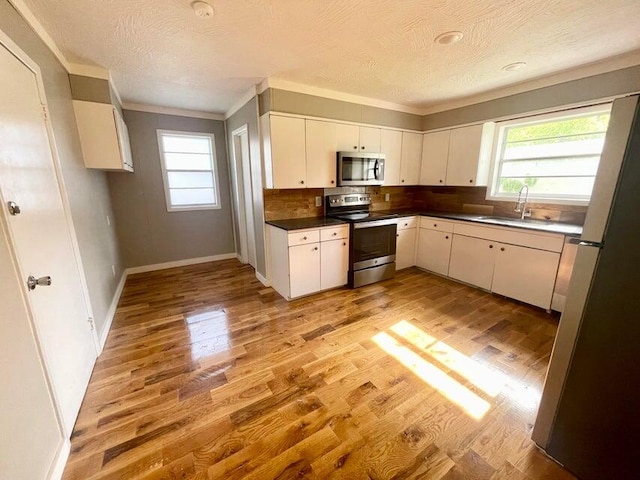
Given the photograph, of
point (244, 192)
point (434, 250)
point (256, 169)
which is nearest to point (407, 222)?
point (434, 250)

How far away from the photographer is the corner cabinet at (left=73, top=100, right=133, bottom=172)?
2.46m

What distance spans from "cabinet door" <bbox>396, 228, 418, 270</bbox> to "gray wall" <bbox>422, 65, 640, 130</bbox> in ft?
5.72

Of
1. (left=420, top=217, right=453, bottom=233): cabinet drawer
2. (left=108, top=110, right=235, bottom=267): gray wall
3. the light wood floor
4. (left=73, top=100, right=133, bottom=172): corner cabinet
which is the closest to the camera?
the light wood floor

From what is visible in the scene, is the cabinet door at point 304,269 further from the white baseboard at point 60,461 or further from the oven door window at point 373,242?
the white baseboard at point 60,461

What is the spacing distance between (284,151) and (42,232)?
2188 mm

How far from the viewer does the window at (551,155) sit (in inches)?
110

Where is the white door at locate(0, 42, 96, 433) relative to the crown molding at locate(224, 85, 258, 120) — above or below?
below

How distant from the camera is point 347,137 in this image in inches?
136

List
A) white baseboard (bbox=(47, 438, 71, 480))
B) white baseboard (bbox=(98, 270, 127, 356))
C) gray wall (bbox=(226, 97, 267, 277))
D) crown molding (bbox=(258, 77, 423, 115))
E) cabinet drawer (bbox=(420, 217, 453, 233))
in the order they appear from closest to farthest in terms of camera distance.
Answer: white baseboard (bbox=(47, 438, 71, 480))
white baseboard (bbox=(98, 270, 127, 356))
crown molding (bbox=(258, 77, 423, 115))
gray wall (bbox=(226, 97, 267, 277))
cabinet drawer (bbox=(420, 217, 453, 233))

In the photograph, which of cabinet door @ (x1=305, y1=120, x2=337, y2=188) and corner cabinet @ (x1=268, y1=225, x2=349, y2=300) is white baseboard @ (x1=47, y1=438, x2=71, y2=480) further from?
cabinet door @ (x1=305, y1=120, x2=337, y2=188)

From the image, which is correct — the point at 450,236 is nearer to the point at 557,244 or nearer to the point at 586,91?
the point at 557,244

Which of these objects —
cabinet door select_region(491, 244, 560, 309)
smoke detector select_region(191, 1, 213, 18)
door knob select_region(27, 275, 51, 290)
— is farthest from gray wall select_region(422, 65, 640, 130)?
door knob select_region(27, 275, 51, 290)

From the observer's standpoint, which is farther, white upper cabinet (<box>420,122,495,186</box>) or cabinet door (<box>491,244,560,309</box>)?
white upper cabinet (<box>420,122,495,186</box>)

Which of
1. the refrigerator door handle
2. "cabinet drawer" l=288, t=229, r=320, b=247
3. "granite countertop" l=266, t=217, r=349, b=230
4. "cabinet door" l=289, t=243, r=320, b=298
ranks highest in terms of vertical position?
the refrigerator door handle
